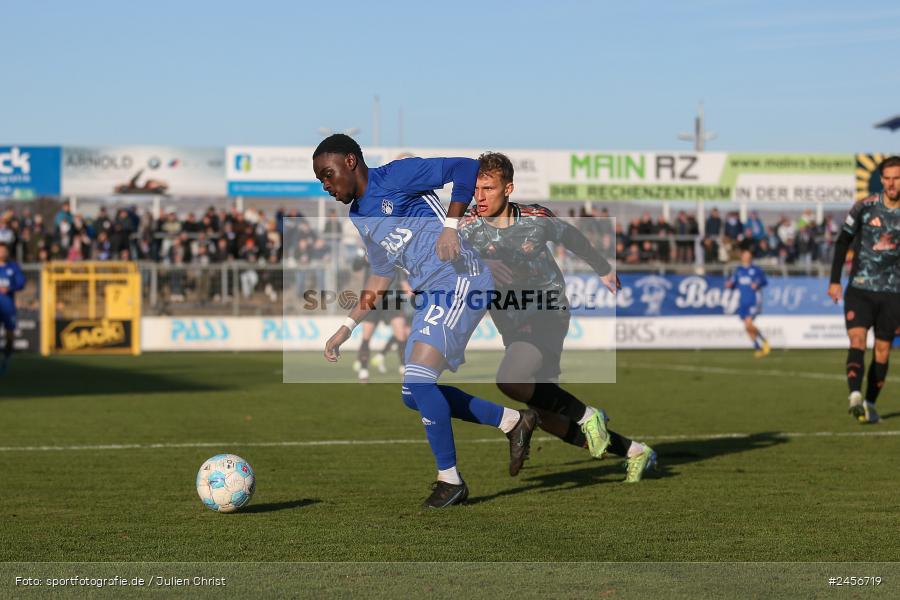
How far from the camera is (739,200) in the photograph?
4094cm

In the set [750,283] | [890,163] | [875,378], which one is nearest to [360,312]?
[890,163]

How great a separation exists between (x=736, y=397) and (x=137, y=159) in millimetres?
26403

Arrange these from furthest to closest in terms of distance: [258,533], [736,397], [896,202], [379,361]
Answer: [379,361], [736,397], [896,202], [258,533]

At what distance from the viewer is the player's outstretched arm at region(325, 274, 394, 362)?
7652 mm

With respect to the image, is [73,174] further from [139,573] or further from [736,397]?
[139,573]

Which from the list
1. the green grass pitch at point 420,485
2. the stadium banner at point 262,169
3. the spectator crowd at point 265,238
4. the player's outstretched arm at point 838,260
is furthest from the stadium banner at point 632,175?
the player's outstretched arm at point 838,260

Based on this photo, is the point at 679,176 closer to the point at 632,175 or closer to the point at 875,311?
the point at 632,175

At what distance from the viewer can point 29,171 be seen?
37625 mm

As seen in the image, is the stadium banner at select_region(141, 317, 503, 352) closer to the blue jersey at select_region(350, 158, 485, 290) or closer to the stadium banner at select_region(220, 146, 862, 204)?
the stadium banner at select_region(220, 146, 862, 204)

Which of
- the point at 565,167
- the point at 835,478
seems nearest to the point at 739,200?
the point at 565,167

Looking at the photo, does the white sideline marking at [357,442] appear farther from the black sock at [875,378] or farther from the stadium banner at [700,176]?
the stadium banner at [700,176]

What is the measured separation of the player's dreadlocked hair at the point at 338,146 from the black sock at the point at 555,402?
2.15 m

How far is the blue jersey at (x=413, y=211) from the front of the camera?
7.41 meters

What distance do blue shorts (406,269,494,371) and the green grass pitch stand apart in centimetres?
100
